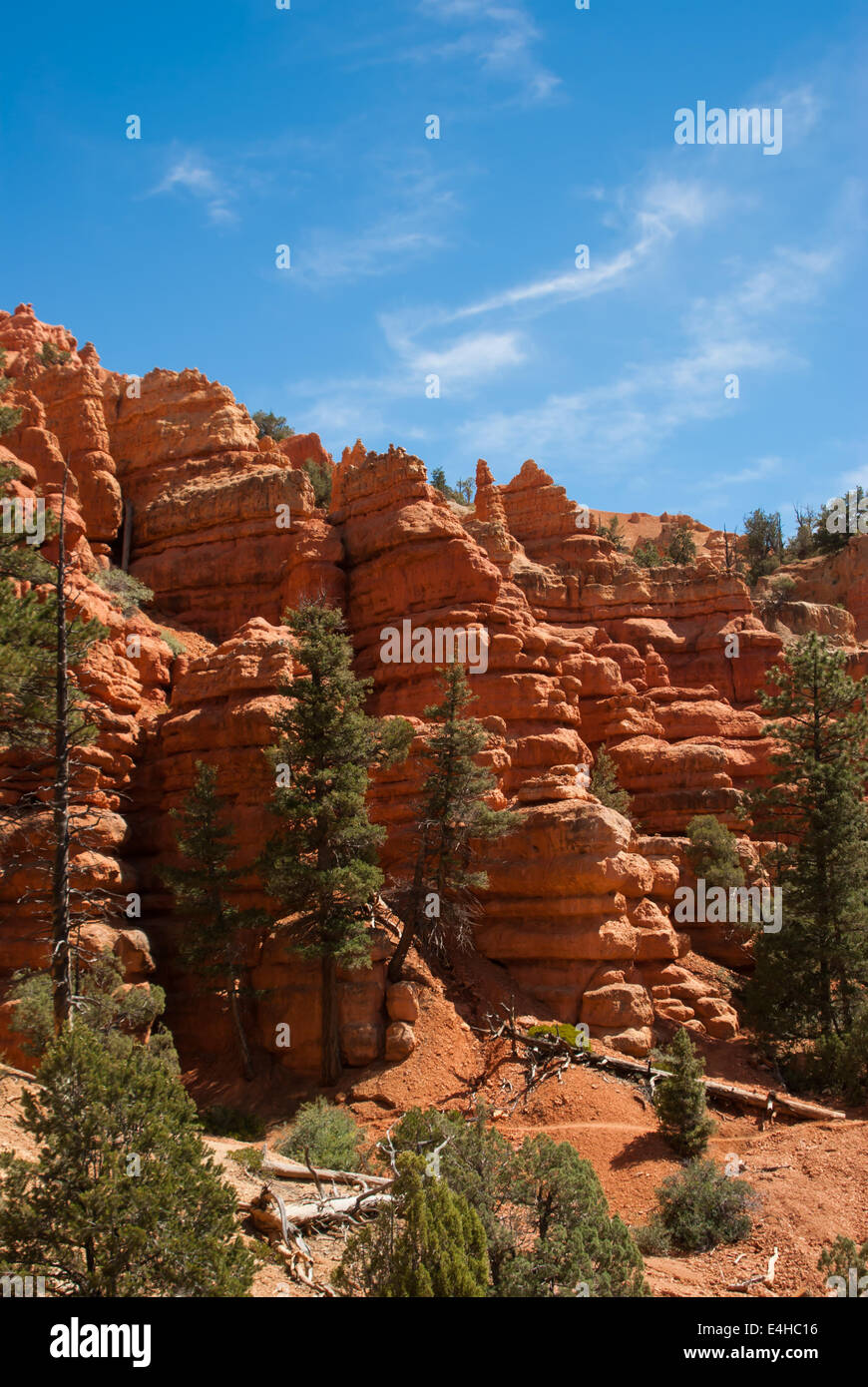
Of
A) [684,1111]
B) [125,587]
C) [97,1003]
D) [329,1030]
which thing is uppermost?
[125,587]

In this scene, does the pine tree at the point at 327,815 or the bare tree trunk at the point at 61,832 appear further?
the pine tree at the point at 327,815

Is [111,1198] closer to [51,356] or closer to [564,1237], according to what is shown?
[564,1237]

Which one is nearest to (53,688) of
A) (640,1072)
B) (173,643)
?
(640,1072)

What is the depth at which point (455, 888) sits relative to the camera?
2548cm

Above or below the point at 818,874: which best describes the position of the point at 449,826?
above

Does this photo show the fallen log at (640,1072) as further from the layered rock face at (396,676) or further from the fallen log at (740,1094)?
the layered rock face at (396,676)

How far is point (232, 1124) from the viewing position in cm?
2083

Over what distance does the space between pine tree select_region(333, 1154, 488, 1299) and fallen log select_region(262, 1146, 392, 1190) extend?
309 centimetres

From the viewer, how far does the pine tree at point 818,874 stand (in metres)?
23.6

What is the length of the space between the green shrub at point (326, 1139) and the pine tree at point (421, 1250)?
18.7 ft

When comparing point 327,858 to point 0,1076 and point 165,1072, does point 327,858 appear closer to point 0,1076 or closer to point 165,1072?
point 0,1076

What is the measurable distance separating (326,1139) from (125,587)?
26144 millimetres

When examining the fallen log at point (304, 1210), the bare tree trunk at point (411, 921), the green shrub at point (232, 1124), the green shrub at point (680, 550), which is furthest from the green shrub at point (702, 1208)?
the green shrub at point (680, 550)
